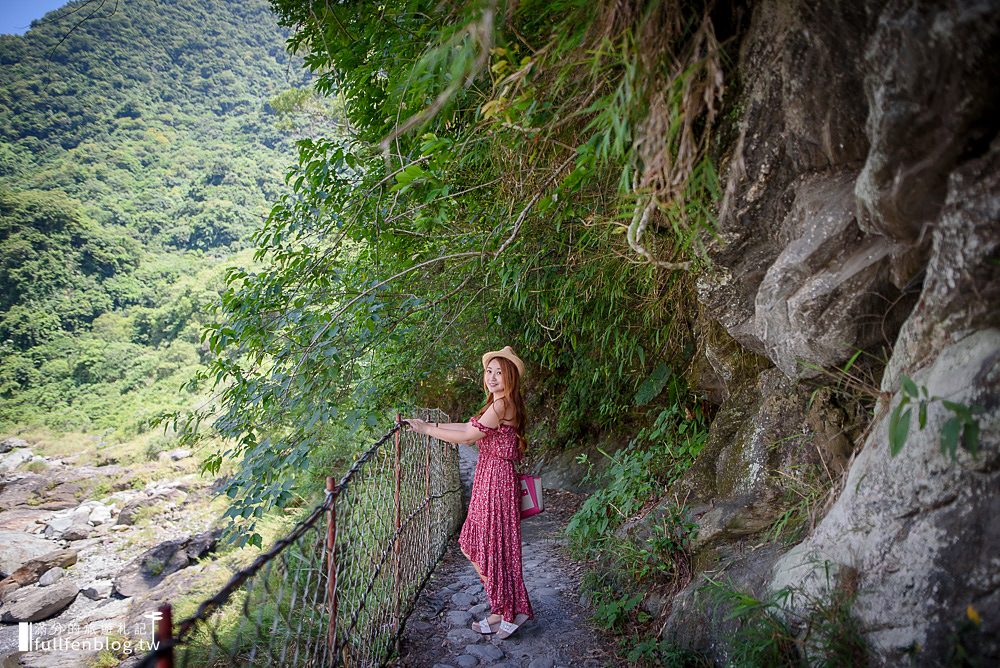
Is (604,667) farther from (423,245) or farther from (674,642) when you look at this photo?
(423,245)

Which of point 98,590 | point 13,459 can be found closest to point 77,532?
point 98,590

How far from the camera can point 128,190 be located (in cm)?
4600

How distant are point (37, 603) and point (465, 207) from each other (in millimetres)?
12368

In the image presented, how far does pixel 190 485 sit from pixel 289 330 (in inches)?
716

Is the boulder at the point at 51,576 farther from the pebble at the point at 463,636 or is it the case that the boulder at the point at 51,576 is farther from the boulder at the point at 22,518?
the pebble at the point at 463,636

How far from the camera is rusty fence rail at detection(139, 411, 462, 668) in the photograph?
188 cm

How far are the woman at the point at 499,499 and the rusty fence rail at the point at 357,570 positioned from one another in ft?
1.43

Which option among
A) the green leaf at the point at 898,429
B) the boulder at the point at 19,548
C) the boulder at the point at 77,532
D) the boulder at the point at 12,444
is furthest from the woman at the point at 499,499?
the boulder at the point at 12,444

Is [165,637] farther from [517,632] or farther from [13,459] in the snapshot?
[13,459]

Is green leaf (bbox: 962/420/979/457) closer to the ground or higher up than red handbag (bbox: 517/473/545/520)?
higher up

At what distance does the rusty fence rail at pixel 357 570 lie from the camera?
1885 mm

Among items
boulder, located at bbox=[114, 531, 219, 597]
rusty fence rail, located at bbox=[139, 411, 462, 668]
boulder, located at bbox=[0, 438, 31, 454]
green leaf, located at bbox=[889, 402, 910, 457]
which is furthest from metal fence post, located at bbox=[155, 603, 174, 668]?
boulder, located at bbox=[0, 438, 31, 454]

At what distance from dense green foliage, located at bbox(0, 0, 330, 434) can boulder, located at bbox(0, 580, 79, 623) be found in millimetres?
8573

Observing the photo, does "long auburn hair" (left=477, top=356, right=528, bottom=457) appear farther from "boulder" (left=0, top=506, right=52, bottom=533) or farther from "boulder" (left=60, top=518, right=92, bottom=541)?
"boulder" (left=0, top=506, right=52, bottom=533)
